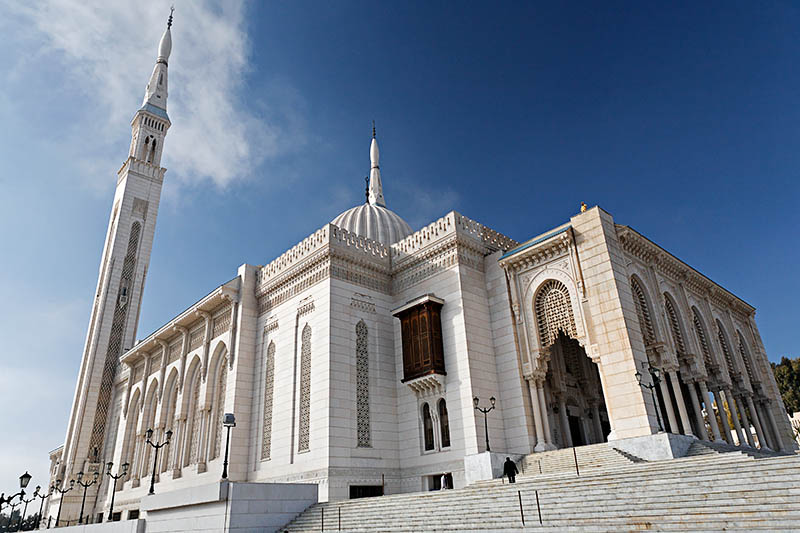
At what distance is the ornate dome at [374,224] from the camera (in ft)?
95.8

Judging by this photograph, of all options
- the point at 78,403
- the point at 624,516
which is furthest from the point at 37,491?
the point at 624,516

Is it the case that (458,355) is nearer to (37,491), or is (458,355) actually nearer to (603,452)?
(603,452)

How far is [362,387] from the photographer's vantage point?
64.4ft

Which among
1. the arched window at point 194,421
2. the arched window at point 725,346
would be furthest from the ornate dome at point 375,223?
the arched window at point 725,346

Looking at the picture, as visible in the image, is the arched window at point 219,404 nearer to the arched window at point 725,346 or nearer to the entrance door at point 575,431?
the entrance door at point 575,431

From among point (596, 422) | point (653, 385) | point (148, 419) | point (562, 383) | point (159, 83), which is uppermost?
point (159, 83)

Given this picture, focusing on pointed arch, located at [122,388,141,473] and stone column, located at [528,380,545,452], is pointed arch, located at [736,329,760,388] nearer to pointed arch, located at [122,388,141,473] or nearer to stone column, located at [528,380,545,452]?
stone column, located at [528,380,545,452]

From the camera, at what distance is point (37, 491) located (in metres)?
27.8

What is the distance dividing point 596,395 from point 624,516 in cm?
1334

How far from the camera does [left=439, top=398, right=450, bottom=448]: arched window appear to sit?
18.5m

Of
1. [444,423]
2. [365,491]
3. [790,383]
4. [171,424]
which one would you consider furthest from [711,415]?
[790,383]

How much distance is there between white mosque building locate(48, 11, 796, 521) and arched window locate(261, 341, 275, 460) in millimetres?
66

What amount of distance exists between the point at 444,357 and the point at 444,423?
231 cm

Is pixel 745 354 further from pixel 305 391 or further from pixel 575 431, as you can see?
pixel 305 391
